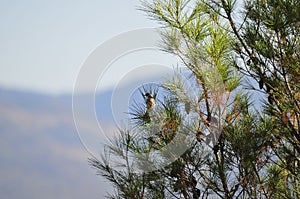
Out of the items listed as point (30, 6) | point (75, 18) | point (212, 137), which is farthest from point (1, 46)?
point (212, 137)

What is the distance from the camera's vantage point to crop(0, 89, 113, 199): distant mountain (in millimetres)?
2209

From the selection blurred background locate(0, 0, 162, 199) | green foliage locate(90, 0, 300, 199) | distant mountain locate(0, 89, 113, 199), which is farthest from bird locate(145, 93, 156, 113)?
distant mountain locate(0, 89, 113, 199)

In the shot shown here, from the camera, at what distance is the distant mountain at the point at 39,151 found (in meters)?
2.21

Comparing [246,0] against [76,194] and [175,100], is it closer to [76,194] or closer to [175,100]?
[175,100]

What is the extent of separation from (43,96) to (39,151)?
0.29 meters

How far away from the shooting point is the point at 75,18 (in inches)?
75.9

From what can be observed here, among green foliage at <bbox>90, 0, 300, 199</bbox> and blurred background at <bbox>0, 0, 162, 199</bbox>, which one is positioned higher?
blurred background at <bbox>0, 0, 162, 199</bbox>

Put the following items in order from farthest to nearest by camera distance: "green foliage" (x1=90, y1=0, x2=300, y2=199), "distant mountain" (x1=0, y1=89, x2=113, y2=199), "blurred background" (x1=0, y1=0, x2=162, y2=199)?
"distant mountain" (x1=0, y1=89, x2=113, y2=199)
"blurred background" (x1=0, y1=0, x2=162, y2=199)
"green foliage" (x1=90, y1=0, x2=300, y2=199)

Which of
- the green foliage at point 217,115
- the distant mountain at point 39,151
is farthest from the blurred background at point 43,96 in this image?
the green foliage at point 217,115

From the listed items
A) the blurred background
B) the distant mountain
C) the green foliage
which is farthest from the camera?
the distant mountain

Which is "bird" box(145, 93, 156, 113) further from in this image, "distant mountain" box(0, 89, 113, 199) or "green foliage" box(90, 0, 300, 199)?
"distant mountain" box(0, 89, 113, 199)

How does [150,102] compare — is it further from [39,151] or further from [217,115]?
[39,151]

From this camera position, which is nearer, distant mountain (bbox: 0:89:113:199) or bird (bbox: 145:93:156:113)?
bird (bbox: 145:93:156:113)

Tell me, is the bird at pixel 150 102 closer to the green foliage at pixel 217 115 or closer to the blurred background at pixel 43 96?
the green foliage at pixel 217 115
